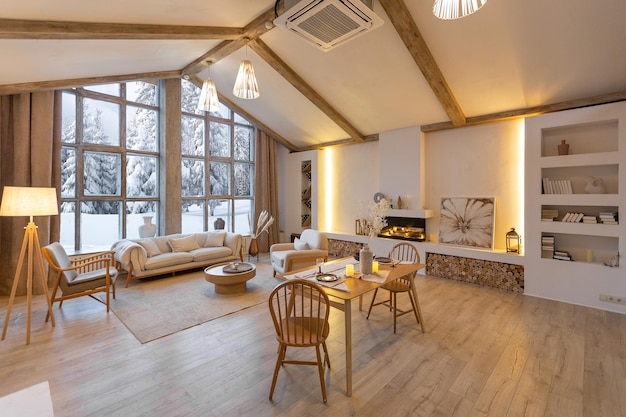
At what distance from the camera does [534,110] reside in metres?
4.22

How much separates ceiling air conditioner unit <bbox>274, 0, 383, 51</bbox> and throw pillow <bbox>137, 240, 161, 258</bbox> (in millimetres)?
4179

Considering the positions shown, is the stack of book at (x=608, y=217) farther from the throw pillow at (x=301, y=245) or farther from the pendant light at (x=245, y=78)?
the pendant light at (x=245, y=78)

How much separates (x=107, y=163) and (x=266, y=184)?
11.3 ft

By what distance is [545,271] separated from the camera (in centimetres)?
405

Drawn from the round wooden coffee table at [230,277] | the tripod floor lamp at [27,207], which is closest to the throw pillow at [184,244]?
the round wooden coffee table at [230,277]

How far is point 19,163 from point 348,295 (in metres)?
5.03

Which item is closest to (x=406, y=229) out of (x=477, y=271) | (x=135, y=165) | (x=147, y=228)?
(x=477, y=271)

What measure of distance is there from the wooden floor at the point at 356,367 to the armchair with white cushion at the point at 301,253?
1.18m

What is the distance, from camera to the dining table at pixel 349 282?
6.91ft

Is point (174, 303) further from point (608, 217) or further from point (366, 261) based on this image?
point (608, 217)

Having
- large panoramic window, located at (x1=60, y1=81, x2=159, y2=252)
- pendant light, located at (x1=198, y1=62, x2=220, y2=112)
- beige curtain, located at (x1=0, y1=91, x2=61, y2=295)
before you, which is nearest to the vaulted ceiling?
beige curtain, located at (x1=0, y1=91, x2=61, y2=295)

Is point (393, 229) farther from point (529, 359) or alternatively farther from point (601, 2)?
point (601, 2)

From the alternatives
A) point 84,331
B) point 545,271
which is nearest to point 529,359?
point 545,271

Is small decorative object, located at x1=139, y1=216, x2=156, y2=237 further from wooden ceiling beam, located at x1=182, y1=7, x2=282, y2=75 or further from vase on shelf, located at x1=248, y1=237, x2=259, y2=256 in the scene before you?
wooden ceiling beam, located at x1=182, y1=7, x2=282, y2=75
